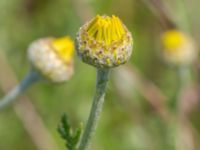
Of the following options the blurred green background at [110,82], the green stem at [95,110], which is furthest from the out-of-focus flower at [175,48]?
the green stem at [95,110]

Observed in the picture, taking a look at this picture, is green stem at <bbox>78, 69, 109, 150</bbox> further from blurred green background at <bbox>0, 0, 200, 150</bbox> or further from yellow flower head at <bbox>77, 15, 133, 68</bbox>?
blurred green background at <bbox>0, 0, 200, 150</bbox>

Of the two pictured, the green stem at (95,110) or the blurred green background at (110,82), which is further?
the blurred green background at (110,82)

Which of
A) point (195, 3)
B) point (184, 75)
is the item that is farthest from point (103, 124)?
point (195, 3)

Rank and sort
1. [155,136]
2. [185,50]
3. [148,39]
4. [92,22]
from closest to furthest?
[92,22]
[185,50]
[155,136]
[148,39]

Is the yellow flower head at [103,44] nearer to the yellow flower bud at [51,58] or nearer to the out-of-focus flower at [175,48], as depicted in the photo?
the yellow flower bud at [51,58]

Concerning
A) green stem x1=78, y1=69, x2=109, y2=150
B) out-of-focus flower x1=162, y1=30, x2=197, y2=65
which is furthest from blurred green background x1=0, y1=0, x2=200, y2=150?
green stem x1=78, y1=69, x2=109, y2=150

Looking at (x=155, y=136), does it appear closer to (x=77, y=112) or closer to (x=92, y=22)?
(x=77, y=112)
